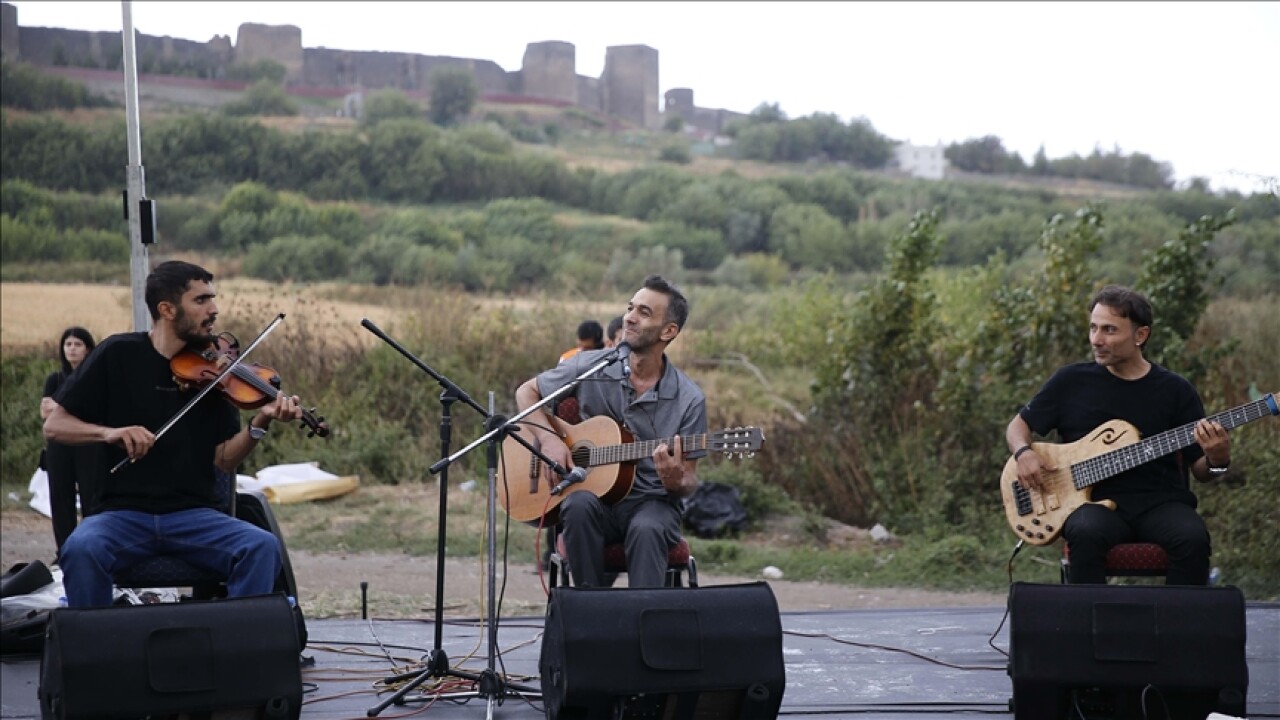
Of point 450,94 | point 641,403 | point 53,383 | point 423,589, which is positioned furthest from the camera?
point 450,94

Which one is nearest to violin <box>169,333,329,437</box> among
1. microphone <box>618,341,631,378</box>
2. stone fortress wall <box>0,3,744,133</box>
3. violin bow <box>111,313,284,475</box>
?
violin bow <box>111,313,284,475</box>

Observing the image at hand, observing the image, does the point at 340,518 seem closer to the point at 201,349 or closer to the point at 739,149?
the point at 201,349

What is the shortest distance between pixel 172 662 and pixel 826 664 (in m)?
2.54

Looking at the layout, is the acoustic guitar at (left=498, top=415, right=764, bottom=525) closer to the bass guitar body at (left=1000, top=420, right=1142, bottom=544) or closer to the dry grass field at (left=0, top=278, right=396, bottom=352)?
the bass guitar body at (left=1000, top=420, right=1142, bottom=544)

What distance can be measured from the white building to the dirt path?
54.8 feet

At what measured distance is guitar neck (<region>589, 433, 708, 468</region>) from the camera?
Result: 4578mm

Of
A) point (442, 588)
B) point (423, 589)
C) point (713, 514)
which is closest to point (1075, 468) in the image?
point (442, 588)

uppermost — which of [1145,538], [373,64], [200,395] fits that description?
[373,64]

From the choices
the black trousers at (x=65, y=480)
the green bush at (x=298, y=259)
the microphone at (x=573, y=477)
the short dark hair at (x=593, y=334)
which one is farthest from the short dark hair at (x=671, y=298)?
the green bush at (x=298, y=259)

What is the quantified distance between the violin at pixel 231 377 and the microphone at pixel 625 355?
103 cm

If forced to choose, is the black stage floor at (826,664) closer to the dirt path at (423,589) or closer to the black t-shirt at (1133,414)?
the black t-shirt at (1133,414)

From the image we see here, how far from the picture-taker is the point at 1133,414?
15.8 feet

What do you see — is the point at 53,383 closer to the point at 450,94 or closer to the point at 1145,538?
the point at 1145,538

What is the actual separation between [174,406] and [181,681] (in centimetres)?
127
